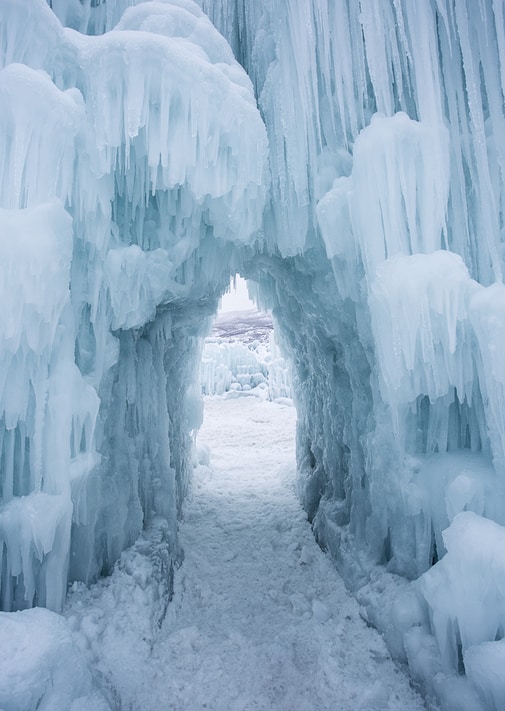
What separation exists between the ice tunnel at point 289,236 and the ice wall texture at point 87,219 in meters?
0.02

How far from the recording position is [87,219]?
4.37 metres

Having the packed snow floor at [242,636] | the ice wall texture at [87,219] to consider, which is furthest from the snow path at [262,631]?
the ice wall texture at [87,219]

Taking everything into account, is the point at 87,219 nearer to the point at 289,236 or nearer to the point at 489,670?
the point at 289,236

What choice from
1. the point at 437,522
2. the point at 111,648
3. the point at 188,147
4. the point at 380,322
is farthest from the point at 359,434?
the point at 188,147

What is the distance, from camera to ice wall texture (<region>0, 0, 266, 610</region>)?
3629 mm

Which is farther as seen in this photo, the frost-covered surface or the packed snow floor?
the frost-covered surface

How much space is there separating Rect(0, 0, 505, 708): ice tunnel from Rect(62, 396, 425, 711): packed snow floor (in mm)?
382

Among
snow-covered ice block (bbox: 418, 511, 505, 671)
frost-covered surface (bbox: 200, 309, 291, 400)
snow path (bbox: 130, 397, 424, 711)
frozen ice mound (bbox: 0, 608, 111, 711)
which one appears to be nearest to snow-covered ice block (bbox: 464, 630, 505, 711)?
snow-covered ice block (bbox: 418, 511, 505, 671)

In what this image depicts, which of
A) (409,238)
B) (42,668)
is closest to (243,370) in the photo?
(409,238)

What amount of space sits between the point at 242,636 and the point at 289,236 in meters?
5.17

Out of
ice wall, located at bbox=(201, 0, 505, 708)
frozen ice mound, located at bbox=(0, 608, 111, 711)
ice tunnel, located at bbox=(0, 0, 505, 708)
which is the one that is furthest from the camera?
ice wall, located at bbox=(201, 0, 505, 708)

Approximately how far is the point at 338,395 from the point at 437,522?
125 inches

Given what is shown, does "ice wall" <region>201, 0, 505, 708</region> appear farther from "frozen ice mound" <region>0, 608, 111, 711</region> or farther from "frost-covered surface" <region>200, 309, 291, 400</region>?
"frost-covered surface" <region>200, 309, 291, 400</region>

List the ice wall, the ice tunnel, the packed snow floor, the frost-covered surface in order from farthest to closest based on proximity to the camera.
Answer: the frost-covered surface → the packed snow floor → the ice wall → the ice tunnel
